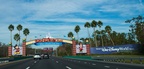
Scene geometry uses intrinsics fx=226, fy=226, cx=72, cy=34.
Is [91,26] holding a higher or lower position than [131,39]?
higher

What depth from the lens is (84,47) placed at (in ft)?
292

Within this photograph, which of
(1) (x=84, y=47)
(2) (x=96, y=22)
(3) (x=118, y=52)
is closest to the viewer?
(3) (x=118, y=52)

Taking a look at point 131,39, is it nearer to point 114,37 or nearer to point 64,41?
point 114,37

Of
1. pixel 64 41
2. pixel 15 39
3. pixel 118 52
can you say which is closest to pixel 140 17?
pixel 118 52

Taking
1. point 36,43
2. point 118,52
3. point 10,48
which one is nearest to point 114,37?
point 36,43

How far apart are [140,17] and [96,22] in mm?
36600

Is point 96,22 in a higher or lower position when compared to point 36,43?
higher

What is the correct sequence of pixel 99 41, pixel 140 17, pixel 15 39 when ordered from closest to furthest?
1. pixel 140 17
2. pixel 15 39
3. pixel 99 41

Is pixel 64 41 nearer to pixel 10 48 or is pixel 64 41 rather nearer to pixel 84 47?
pixel 84 47

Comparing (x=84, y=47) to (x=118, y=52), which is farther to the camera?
(x=84, y=47)

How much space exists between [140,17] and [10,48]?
51.0m

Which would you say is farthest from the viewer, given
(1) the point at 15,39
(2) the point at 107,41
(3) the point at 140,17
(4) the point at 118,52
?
(2) the point at 107,41

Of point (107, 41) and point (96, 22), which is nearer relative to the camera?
point (96, 22)

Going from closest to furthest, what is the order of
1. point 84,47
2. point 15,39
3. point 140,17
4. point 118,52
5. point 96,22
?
point 118,52, point 140,17, point 84,47, point 96,22, point 15,39
